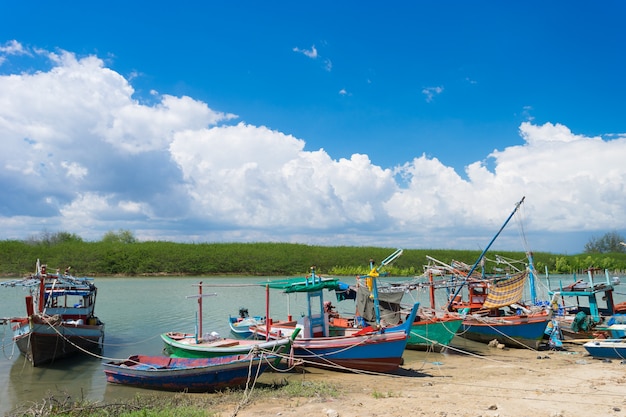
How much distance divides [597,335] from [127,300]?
3263cm

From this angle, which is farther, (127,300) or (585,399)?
(127,300)

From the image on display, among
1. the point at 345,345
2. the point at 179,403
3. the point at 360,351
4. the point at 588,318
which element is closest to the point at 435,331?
the point at 360,351

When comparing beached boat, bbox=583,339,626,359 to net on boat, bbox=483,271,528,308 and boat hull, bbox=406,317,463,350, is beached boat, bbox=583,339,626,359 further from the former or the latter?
boat hull, bbox=406,317,463,350

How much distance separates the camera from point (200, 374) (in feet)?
42.0

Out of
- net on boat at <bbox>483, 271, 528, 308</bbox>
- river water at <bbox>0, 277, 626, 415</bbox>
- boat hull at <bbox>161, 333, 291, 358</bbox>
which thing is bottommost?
river water at <bbox>0, 277, 626, 415</bbox>

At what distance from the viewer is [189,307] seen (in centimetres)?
3412

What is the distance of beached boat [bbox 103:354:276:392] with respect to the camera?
12766 mm

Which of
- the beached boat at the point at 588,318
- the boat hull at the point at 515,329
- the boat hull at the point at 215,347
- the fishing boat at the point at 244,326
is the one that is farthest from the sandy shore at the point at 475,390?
the fishing boat at the point at 244,326

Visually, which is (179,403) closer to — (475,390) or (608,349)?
(475,390)

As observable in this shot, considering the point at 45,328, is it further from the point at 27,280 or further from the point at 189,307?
the point at 189,307

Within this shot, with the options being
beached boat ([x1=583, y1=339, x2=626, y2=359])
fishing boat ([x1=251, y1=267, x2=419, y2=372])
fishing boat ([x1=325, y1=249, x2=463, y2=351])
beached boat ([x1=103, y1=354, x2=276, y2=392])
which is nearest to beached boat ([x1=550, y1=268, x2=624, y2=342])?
beached boat ([x1=583, y1=339, x2=626, y2=359])

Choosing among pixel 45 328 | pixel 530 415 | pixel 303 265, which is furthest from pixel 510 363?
pixel 303 265

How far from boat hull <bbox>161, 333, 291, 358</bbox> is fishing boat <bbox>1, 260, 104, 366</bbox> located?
276 centimetres

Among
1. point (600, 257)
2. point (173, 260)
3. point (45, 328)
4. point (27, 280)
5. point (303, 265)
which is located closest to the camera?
point (45, 328)
